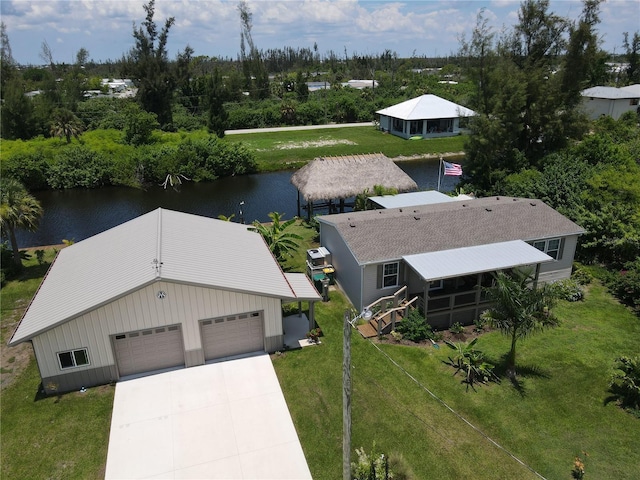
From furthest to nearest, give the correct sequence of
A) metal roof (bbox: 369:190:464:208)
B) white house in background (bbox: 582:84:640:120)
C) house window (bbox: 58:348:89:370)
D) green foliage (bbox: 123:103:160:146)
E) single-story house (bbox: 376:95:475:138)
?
white house in background (bbox: 582:84:640:120), single-story house (bbox: 376:95:475:138), green foliage (bbox: 123:103:160:146), metal roof (bbox: 369:190:464:208), house window (bbox: 58:348:89:370)

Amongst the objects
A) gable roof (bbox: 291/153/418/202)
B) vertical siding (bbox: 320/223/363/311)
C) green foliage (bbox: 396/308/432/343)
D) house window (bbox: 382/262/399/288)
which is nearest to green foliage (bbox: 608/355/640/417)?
green foliage (bbox: 396/308/432/343)

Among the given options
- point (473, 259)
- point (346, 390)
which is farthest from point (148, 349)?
point (473, 259)

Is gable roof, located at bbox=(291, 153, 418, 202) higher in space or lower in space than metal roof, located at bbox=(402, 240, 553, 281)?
higher

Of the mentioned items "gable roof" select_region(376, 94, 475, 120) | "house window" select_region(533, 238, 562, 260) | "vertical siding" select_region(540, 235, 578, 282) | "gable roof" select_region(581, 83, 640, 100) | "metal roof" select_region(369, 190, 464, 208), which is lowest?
"vertical siding" select_region(540, 235, 578, 282)

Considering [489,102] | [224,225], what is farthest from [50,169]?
[489,102]

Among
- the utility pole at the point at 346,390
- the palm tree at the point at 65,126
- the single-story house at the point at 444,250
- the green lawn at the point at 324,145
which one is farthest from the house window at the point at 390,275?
the palm tree at the point at 65,126

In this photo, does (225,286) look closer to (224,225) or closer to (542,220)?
(224,225)

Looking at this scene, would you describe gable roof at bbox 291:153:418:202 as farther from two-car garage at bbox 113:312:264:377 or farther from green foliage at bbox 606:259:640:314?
two-car garage at bbox 113:312:264:377

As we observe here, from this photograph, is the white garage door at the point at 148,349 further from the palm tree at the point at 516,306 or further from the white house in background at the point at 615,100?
the white house in background at the point at 615,100
